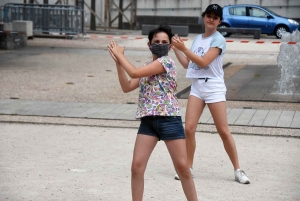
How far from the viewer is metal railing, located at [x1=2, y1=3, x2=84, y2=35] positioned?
87.2ft

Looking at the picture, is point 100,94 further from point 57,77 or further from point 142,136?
point 142,136

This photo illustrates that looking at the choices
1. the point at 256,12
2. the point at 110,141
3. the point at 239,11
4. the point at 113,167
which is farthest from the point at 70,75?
the point at 256,12

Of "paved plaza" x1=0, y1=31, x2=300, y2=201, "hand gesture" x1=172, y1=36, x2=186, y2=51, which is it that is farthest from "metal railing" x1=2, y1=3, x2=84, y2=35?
"hand gesture" x1=172, y1=36, x2=186, y2=51

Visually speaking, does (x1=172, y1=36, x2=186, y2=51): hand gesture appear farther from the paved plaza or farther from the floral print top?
the paved plaza

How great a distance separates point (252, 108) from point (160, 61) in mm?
5682

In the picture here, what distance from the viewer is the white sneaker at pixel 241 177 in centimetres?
633

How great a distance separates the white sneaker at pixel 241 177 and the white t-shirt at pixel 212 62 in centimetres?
86

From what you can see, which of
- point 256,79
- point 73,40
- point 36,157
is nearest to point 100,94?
point 256,79

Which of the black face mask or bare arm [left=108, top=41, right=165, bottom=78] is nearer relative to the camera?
bare arm [left=108, top=41, right=165, bottom=78]

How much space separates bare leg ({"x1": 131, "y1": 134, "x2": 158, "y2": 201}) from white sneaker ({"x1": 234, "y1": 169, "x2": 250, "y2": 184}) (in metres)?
1.52

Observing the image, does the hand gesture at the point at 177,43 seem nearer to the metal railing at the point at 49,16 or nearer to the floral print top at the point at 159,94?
the floral print top at the point at 159,94

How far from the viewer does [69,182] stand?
245 inches

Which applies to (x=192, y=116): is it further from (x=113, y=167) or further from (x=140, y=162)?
(x=140, y=162)

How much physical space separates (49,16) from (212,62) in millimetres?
21347
